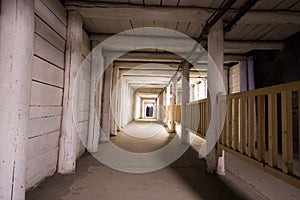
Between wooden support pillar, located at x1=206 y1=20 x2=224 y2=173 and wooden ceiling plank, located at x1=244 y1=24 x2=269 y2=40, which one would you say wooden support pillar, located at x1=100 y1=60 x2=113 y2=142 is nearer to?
wooden support pillar, located at x1=206 y1=20 x2=224 y2=173

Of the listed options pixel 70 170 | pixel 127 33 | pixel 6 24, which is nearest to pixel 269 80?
pixel 127 33

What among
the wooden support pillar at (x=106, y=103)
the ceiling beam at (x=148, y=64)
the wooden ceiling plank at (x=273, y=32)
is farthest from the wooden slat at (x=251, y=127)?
the ceiling beam at (x=148, y=64)

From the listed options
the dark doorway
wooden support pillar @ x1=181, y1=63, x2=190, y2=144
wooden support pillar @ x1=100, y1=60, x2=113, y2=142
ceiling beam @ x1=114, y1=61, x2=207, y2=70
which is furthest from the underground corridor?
the dark doorway

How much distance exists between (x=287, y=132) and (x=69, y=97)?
6.95ft

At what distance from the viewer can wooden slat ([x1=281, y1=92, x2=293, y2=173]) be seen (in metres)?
1.26

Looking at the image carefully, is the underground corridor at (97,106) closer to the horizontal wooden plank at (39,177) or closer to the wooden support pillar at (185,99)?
the horizontal wooden plank at (39,177)

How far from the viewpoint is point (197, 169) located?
2670mm

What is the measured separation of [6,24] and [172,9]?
179 centimetres

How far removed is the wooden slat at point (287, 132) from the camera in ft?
4.13

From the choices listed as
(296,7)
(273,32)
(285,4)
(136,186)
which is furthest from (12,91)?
(273,32)

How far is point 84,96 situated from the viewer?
129 inches

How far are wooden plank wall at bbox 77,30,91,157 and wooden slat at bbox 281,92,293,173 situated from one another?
2.60m

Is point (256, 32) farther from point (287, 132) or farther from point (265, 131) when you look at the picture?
point (287, 132)

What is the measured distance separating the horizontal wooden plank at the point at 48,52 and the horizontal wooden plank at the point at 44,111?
0.46 metres
